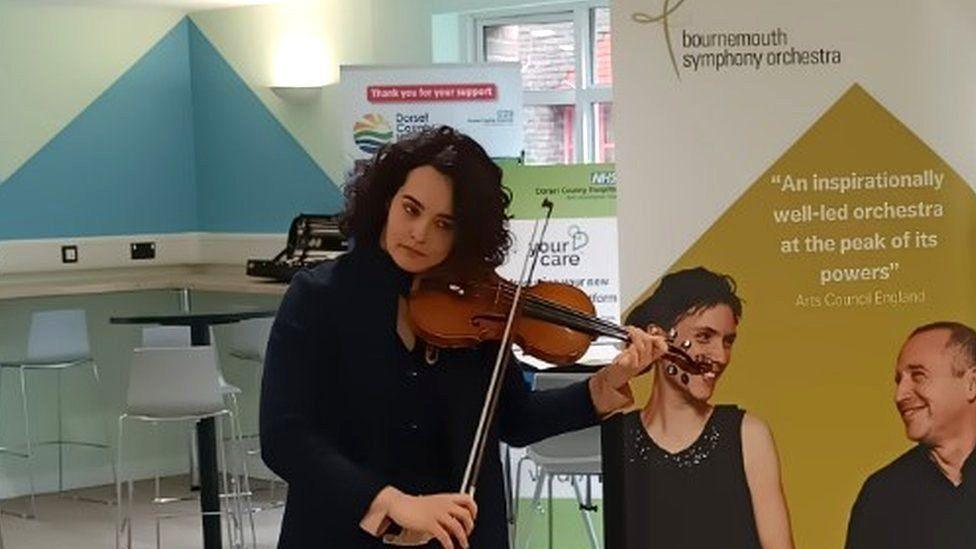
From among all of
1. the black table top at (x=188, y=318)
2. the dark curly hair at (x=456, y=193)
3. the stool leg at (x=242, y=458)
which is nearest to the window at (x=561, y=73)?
the stool leg at (x=242, y=458)

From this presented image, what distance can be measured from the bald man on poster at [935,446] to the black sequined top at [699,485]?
0.91ft

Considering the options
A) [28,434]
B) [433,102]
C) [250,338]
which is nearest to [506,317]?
[433,102]

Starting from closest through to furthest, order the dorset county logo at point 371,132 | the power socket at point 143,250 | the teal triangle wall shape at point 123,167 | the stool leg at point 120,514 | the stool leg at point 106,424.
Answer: the dorset county logo at point 371,132 < the stool leg at point 120,514 < the teal triangle wall shape at point 123,167 < the stool leg at point 106,424 < the power socket at point 143,250

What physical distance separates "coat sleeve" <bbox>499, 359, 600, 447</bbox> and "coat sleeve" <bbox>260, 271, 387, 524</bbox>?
331mm

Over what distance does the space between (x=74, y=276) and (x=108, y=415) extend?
771 millimetres

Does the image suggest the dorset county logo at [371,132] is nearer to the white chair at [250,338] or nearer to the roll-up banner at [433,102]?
the roll-up banner at [433,102]

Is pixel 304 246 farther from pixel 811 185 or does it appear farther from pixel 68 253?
pixel 811 185

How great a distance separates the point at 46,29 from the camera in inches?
346

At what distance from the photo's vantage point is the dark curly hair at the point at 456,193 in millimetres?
2703

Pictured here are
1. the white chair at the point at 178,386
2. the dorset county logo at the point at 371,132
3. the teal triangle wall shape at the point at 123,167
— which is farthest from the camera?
the teal triangle wall shape at the point at 123,167

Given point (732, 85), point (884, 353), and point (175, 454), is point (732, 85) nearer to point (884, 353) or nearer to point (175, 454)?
point (884, 353)

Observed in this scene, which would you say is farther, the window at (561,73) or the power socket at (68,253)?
the power socket at (68,253)

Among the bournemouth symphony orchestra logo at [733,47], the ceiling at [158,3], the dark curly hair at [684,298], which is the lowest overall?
the dark curly hair at [684,298]

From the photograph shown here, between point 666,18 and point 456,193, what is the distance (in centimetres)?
97
